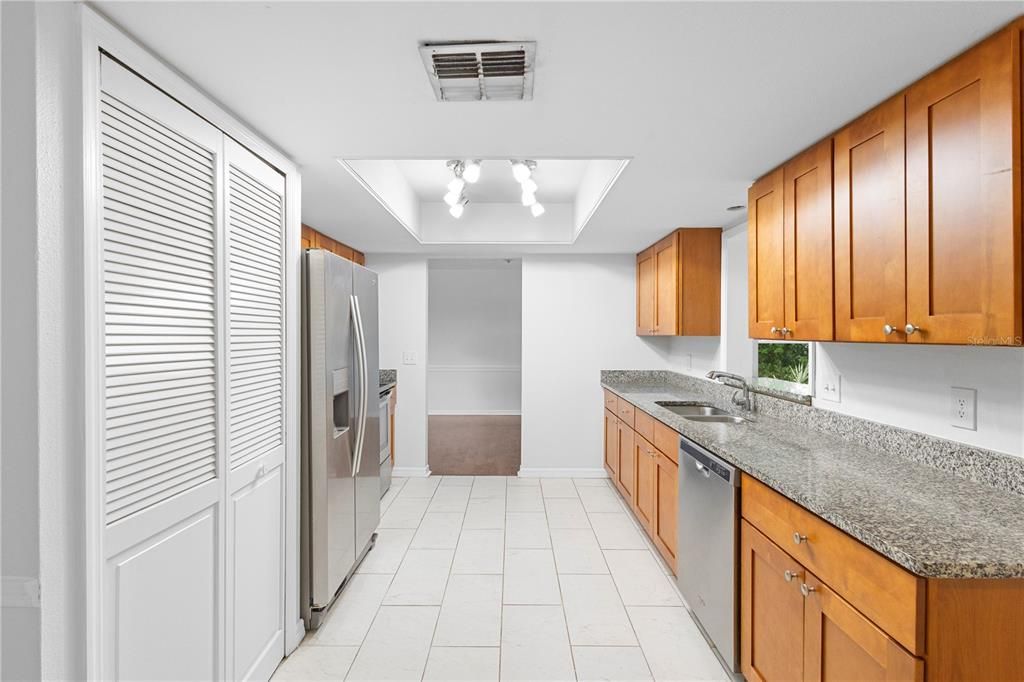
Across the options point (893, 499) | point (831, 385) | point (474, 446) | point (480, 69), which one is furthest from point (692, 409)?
point (474, 446)

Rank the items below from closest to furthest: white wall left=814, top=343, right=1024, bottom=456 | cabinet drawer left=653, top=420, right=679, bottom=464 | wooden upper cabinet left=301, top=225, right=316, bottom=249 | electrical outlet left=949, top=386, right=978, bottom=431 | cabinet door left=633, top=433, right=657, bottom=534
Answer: white wall left=814, top=343, right=1024, bottom=456 → electrical outlet left=949, top=386, right=978, bottom=431 → cabinet drawer left=653, top=420, right=679, bottom=464 → cabinet door left=633, top=433, right=657, bottom=534 → wooden upper cabinet left=301, top=225, right=316, bottom=249

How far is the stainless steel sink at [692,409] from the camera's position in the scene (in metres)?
3.42

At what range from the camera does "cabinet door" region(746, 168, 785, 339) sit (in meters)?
2.25

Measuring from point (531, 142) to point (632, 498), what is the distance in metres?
2.72

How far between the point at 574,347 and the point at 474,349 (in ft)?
13.3

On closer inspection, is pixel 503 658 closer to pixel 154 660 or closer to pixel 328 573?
pixel 328 573

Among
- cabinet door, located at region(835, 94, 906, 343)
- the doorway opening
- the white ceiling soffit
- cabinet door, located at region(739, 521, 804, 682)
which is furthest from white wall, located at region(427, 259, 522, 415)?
cabinet door, located at region(835, 94, 906, 343)

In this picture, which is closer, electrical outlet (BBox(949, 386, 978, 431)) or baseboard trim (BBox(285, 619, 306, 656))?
electrical outlet (BBox(949, 386, 978, 431))

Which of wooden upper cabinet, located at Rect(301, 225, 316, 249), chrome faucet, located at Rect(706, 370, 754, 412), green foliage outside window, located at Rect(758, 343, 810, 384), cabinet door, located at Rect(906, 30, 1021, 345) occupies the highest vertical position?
wooden upper cabinet, located at Rect(301, 225, 316, 249)

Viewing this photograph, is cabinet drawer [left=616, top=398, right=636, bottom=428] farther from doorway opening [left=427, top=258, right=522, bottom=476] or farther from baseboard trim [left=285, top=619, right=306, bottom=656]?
doorway opening [left=427, top=258, right=522, bottom=476]

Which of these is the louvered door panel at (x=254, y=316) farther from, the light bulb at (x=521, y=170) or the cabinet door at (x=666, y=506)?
the cabinet door at (x=666, y=506)

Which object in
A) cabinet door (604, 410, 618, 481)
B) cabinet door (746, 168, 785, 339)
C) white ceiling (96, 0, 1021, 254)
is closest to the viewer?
white ceiling (96, 0, 1021, 254)

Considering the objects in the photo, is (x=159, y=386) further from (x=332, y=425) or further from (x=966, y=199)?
(x=966, y=199)

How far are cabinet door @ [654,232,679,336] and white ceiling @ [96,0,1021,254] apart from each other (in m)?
1.50
